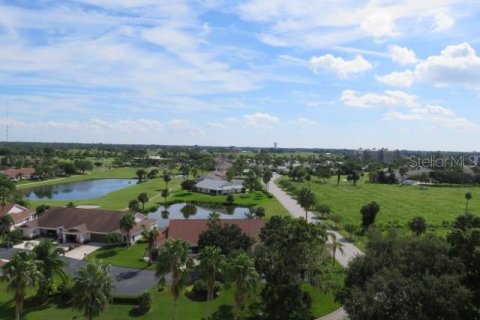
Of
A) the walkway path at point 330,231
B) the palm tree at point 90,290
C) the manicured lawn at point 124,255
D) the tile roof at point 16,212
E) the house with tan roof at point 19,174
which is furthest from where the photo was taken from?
the house with tan roof at point 19,174

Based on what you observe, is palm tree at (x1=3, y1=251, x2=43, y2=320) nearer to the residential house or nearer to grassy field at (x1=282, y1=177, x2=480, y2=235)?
the residential house

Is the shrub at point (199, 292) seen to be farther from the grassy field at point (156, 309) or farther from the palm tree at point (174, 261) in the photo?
the palm tree at point (174, 261)

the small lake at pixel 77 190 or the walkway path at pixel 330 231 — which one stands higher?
the walkway path at pixel 330 231

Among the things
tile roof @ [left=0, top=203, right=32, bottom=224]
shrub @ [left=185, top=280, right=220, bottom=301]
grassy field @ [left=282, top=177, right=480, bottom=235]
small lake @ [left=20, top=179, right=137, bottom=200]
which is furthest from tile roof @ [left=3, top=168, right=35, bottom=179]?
shrub @ [left=185, top=280, right=220, bottom=301]

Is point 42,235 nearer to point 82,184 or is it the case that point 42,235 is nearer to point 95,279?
point 95,279

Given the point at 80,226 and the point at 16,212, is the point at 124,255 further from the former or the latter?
the point at 16,212

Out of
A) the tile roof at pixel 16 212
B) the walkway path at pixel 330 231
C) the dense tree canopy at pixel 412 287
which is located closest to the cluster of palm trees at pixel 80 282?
the dense tree canopy at pixel 412 287
